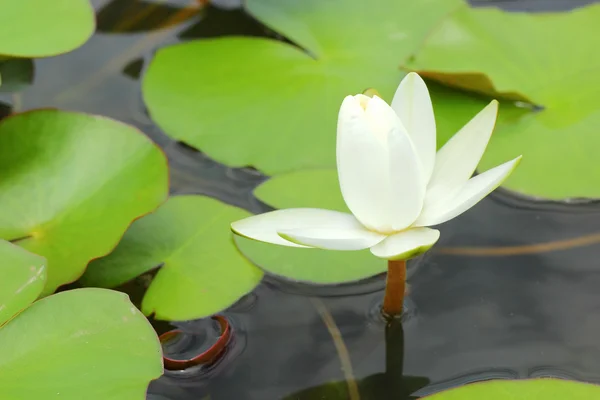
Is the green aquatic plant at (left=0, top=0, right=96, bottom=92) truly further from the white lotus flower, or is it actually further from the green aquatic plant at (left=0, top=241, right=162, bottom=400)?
the white lotus flower

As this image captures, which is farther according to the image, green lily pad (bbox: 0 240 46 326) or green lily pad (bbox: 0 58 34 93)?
green lily pad (bbox: 0 58 34 93)

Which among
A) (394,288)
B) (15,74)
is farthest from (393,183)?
(15,74)

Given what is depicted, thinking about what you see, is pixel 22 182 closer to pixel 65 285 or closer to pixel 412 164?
pixel 65 285

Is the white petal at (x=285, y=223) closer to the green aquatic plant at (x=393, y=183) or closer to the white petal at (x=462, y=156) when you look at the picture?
the green aquatic plant at (x=393, y=183)

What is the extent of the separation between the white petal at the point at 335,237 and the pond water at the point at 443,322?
0.26 m

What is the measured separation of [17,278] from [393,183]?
0.58 meters

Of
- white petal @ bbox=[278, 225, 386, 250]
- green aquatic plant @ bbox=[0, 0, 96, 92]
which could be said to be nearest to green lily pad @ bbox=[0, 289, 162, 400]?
white petal @ bbox=[278, 225, 386, 250]

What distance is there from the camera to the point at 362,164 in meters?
0.85

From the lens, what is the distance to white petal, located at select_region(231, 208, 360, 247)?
2.93ft

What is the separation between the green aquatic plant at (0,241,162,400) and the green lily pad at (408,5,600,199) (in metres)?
0.73

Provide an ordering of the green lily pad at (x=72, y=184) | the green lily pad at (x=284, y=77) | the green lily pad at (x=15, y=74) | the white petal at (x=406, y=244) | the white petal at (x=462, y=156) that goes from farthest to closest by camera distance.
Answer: the green lily pad at (x=15, y=74), the green lily pad at (x=284, y=77), the green lily pad at (x=72, y=184), the white petal at (x=462, y=156), the white petal at (x=406, y=244)

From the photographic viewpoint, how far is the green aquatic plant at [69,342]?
0.89 meters

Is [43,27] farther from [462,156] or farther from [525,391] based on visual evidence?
[525,391]

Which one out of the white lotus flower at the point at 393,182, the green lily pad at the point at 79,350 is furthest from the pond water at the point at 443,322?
the white lotus flower at the point at 393,182
